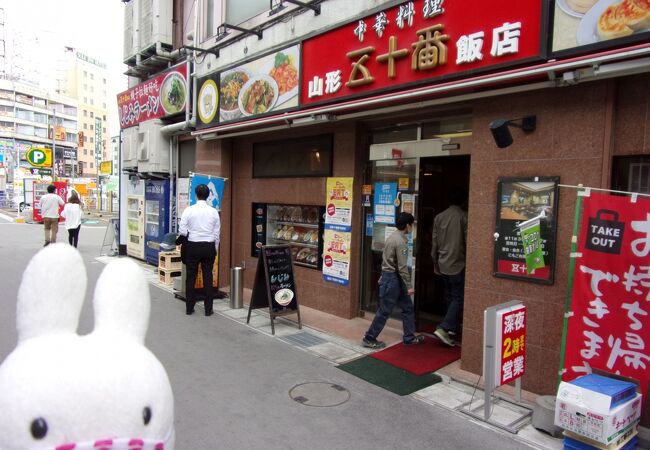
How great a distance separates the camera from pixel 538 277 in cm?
445

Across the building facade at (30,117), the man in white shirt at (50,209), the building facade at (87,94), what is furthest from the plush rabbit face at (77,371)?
the building facade at (87,94)

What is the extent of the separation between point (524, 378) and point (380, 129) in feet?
13.2

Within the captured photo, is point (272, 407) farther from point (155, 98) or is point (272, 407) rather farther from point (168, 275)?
point (155, 98)

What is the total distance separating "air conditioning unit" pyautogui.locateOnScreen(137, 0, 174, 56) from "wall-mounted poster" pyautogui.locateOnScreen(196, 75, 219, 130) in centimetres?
255

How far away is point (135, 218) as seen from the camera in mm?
12711

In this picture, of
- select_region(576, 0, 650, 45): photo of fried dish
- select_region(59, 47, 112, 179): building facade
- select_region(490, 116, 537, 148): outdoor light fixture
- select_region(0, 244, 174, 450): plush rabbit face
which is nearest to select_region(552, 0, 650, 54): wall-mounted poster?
select_region(576, 0, 650, 45): photo of fried dish

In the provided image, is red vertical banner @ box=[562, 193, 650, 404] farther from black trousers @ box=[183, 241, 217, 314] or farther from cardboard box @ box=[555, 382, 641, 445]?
black trousers @ box=[183, 241, 217, 314]

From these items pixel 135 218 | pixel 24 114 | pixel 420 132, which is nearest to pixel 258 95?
pixel 420 132

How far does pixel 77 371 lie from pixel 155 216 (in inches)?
423

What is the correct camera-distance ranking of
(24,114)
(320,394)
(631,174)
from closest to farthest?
(631,174)
(320,394)
(24,114)

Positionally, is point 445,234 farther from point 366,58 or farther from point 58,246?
point 58,246

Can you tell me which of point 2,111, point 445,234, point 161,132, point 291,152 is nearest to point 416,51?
point 445,234

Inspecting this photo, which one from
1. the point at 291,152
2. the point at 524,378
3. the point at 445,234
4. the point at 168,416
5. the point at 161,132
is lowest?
the point at 524,378

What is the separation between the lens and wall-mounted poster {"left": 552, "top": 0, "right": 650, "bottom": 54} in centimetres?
353
